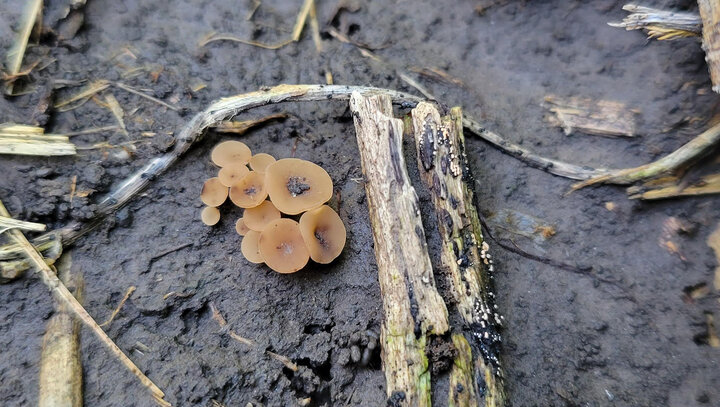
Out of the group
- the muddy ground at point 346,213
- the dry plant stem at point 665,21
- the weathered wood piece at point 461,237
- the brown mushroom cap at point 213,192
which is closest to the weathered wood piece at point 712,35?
the dry plant stem at point 665,21

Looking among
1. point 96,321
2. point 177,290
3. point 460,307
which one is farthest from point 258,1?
point 460,307

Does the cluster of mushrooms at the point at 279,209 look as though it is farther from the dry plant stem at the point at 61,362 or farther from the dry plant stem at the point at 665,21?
the dry plant stem at the point at 665,21

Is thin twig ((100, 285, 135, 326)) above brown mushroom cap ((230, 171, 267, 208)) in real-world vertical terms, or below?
below

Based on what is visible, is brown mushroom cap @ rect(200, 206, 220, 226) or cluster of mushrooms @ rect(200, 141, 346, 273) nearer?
cluster of mushrooms @ rect(200, 141, 346, 273)

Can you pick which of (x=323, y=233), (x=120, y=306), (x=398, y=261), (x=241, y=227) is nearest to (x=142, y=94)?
(x=241, y=227)

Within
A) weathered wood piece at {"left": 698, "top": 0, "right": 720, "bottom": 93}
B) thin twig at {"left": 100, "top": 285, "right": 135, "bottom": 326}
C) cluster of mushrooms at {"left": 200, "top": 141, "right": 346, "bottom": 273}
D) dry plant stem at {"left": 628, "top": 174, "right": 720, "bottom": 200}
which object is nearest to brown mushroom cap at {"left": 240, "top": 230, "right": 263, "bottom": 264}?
cluster of mushrooms at {"left": 200, "top": 141, "right": 346, "bottom": 273}

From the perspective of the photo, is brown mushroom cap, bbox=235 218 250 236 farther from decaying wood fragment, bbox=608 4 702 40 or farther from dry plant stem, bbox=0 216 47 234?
decaying wood fragment, bbox=608 4 702 40

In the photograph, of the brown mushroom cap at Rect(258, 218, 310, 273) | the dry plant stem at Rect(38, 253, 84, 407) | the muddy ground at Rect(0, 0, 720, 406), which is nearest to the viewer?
the dry plant stem at Rect(38, 253, 84, 407)
